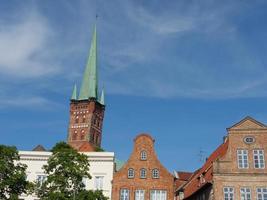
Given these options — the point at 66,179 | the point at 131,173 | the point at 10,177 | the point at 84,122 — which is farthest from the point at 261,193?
the point at 84,122

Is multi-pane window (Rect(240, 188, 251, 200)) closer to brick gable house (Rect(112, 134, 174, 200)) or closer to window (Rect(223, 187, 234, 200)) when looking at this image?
window (Rect(223, 187, 234, 200))

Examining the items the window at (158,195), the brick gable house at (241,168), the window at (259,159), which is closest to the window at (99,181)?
the window at (158,195)

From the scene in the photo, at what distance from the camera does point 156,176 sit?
176 ft

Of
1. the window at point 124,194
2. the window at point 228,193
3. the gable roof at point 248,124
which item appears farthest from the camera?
the window at point 124,194

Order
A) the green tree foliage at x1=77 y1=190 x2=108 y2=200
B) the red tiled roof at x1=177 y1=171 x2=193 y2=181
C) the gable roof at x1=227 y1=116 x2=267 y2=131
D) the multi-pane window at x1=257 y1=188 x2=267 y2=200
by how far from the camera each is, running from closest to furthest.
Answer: the green tree foliage at x1=77 y1=190 x2=108 y2=200 < the multi-pane window at x1=257 y1=188 x2=267 y2=200 < the gable roof at x1=227 y1=116 x2=267 y2=131 < the red tiled roof at x1=177 y1=171 x2=193 y2=181

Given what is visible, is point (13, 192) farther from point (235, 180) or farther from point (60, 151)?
point (235, 180)

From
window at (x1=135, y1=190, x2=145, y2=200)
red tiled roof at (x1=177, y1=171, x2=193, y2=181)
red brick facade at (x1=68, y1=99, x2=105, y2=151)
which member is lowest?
window at (x1=135, y1=190, x2=145, y2=200)

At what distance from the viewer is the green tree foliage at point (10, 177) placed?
42438 mm

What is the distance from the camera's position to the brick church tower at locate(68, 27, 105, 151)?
138 meters

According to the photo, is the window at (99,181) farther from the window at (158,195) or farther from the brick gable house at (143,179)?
the window at (158,195)

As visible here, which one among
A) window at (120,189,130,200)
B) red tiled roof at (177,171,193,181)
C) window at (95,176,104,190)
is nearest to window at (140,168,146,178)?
window at (120,189,130,200)

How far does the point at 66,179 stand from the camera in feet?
141

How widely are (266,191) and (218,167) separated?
5.20m

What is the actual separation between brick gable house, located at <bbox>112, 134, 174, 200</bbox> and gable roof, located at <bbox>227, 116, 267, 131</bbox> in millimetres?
10689
